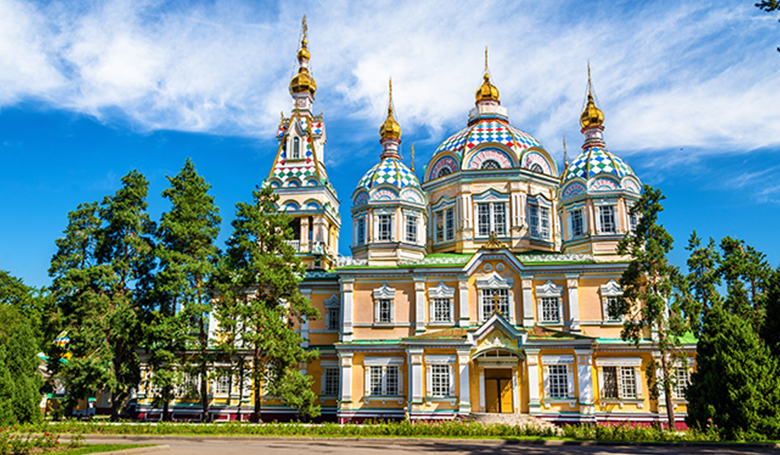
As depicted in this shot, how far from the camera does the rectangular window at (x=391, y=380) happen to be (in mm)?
31400

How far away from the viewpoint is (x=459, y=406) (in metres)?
29.5

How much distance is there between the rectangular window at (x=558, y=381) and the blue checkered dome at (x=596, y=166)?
1115 centimetres

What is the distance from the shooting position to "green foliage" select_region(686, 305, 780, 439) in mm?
19138

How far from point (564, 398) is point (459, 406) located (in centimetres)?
513

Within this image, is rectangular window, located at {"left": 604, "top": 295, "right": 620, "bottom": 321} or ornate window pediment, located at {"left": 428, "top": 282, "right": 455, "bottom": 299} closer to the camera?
rectangular window, located at {"left": 604, "top": 295, "right": 620, "bottom": 321}

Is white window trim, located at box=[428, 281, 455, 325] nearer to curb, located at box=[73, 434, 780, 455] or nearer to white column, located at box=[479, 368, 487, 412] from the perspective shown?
white column, located at box=[479, 368, 487, 412]

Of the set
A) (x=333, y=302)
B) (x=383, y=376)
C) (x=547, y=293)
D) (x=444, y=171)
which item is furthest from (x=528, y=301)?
(x=333, y=302)

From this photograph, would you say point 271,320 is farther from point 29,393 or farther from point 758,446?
point 758,446

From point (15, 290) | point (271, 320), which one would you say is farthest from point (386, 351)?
point (15, 290)

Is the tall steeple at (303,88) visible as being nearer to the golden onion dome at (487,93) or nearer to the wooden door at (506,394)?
the golden onion dome at (487,93)

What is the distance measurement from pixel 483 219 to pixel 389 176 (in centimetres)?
619

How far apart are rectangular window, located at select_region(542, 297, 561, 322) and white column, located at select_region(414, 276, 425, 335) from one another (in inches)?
251

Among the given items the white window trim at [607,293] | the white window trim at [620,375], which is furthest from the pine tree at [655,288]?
the white window trim at [607,293]

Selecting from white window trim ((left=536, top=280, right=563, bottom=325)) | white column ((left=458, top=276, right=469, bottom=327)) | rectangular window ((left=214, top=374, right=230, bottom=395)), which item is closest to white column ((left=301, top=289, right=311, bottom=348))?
rectangular window ((left=214, top=374, right=230, bottom=395))
